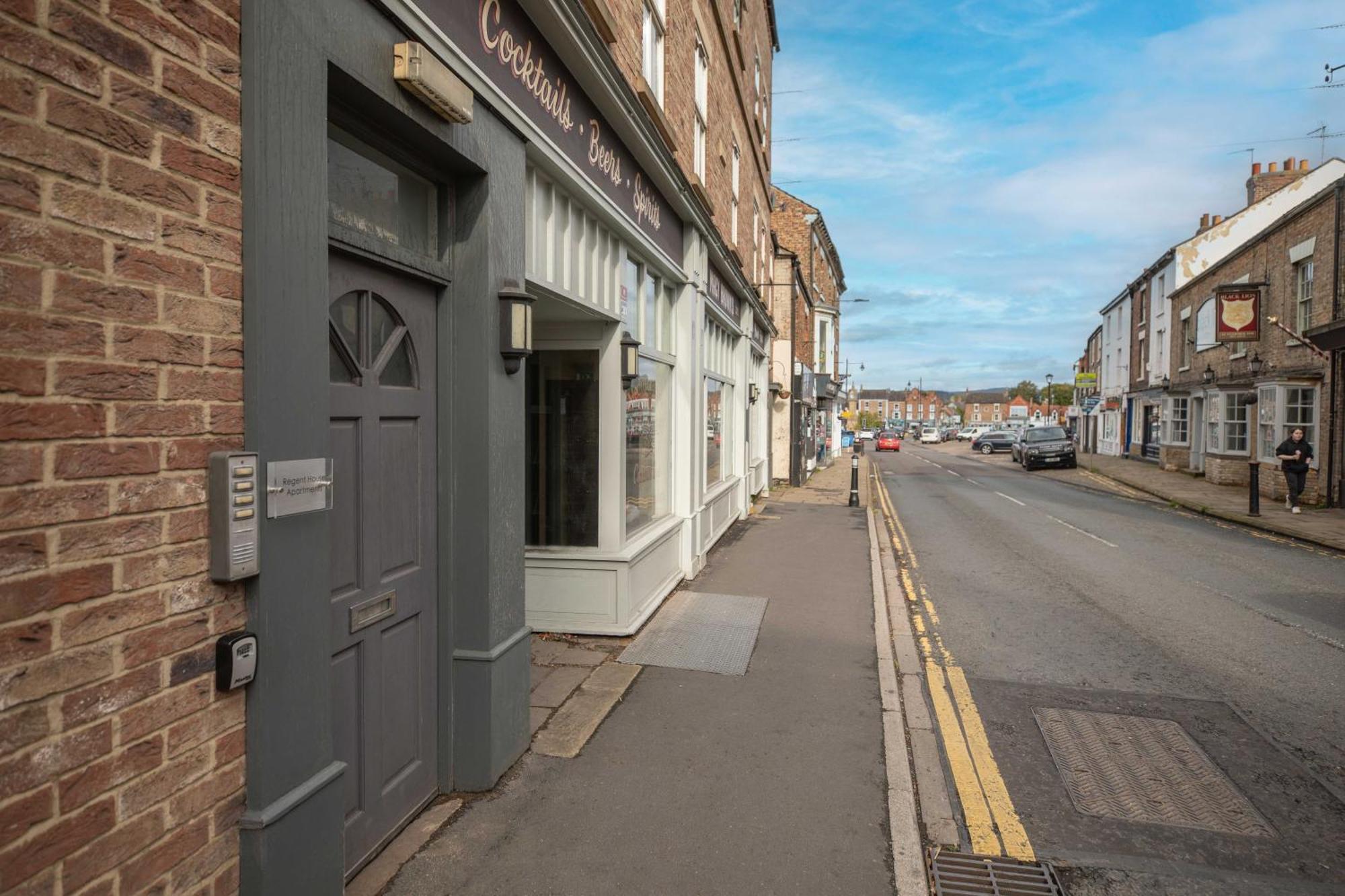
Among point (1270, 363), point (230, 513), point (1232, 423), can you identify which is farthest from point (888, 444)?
point (230, 513)

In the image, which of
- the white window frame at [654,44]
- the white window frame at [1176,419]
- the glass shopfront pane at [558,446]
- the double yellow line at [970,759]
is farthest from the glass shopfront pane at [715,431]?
the white window frame at [1176,419]

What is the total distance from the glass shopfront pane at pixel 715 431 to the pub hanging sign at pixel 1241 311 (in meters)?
15.6

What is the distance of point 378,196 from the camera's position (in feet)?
11.3

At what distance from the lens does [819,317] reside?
1502 inches

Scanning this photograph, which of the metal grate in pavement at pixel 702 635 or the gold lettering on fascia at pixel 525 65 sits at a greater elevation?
the gold lettering on fascia at pixel 525 65

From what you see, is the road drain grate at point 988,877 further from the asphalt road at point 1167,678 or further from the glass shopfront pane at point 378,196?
the glass shopfront pane at point 378,196

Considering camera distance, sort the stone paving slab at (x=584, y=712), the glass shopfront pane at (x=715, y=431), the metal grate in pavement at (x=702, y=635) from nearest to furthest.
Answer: the stone paving slab at (x=584, y=712) → the metal grate in pavement at (x=702, y=635) → the glass shopfront pane at (x=715, y=431)

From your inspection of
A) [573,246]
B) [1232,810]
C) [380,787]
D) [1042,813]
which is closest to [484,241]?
[573,246]

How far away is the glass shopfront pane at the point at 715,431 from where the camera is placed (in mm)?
11730

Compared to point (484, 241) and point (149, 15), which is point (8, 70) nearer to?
point (149, 15)

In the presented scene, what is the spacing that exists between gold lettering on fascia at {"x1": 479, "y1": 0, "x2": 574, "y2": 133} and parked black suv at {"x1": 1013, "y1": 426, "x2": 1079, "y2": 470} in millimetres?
30323

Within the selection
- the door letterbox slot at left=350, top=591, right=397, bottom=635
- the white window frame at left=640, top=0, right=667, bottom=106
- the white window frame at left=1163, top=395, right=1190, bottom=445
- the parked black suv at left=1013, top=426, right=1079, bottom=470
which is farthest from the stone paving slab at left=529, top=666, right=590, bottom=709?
the parked black suv at left=1013, top=426, right=1079, bottom=470

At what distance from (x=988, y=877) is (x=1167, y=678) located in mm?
3567

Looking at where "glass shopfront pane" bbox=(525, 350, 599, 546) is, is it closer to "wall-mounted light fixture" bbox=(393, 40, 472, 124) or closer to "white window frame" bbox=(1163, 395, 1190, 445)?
"wall-mounted light fixture" bbox=(393, 40, 472, 124)
